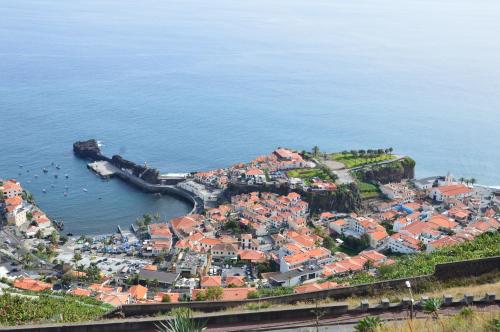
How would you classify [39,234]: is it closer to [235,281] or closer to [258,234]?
[258,234]

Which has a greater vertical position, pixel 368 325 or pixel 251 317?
pixel 368 325

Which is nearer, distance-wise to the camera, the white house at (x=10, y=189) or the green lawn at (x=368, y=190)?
→ the white house at (x=10, y=189)

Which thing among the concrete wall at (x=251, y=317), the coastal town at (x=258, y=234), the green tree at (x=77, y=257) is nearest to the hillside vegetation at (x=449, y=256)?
the concrete wall at (x=251, y=317)

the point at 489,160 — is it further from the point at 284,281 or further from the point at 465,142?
the point at 284,281

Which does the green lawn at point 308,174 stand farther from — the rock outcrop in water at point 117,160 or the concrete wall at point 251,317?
the concrete wall at point 251,317

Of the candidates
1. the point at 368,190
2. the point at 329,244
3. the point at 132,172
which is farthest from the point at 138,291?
the point at 132,172

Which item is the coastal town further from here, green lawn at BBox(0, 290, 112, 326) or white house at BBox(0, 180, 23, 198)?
green lawn at BBox(0, 290, 112, 326)

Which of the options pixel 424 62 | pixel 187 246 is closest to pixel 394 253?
pixel 187 246
